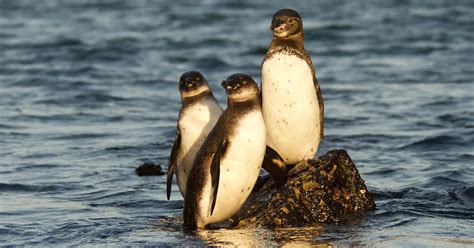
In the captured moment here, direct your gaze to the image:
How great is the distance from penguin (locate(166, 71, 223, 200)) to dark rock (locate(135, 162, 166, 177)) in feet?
7.75

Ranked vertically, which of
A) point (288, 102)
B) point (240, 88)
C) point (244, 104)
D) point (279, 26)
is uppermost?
point (279, 26)

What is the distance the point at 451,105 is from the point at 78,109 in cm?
603

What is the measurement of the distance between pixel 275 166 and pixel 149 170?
319 cm

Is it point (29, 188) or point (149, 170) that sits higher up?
point (29, 188)

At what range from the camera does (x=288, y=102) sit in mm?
10203

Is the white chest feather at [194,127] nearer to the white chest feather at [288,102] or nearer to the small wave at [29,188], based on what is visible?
the white chest feather at [288,102]

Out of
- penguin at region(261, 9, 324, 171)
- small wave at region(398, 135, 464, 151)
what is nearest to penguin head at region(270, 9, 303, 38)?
penguin at region(261, 9, 324, 171)

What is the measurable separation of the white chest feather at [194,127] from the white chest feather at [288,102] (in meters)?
0.55

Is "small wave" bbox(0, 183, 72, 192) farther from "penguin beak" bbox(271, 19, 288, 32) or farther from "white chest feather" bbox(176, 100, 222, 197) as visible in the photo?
"penguin beak" bbox(271, 19, 288, 32)

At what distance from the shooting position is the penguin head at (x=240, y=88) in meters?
9.72

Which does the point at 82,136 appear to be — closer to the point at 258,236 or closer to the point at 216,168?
the point at 216,168

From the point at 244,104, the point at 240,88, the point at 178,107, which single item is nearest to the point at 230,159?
the point at 244,104

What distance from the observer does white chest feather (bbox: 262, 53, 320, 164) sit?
401 inches

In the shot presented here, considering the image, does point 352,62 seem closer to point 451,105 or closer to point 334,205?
point 451,105
